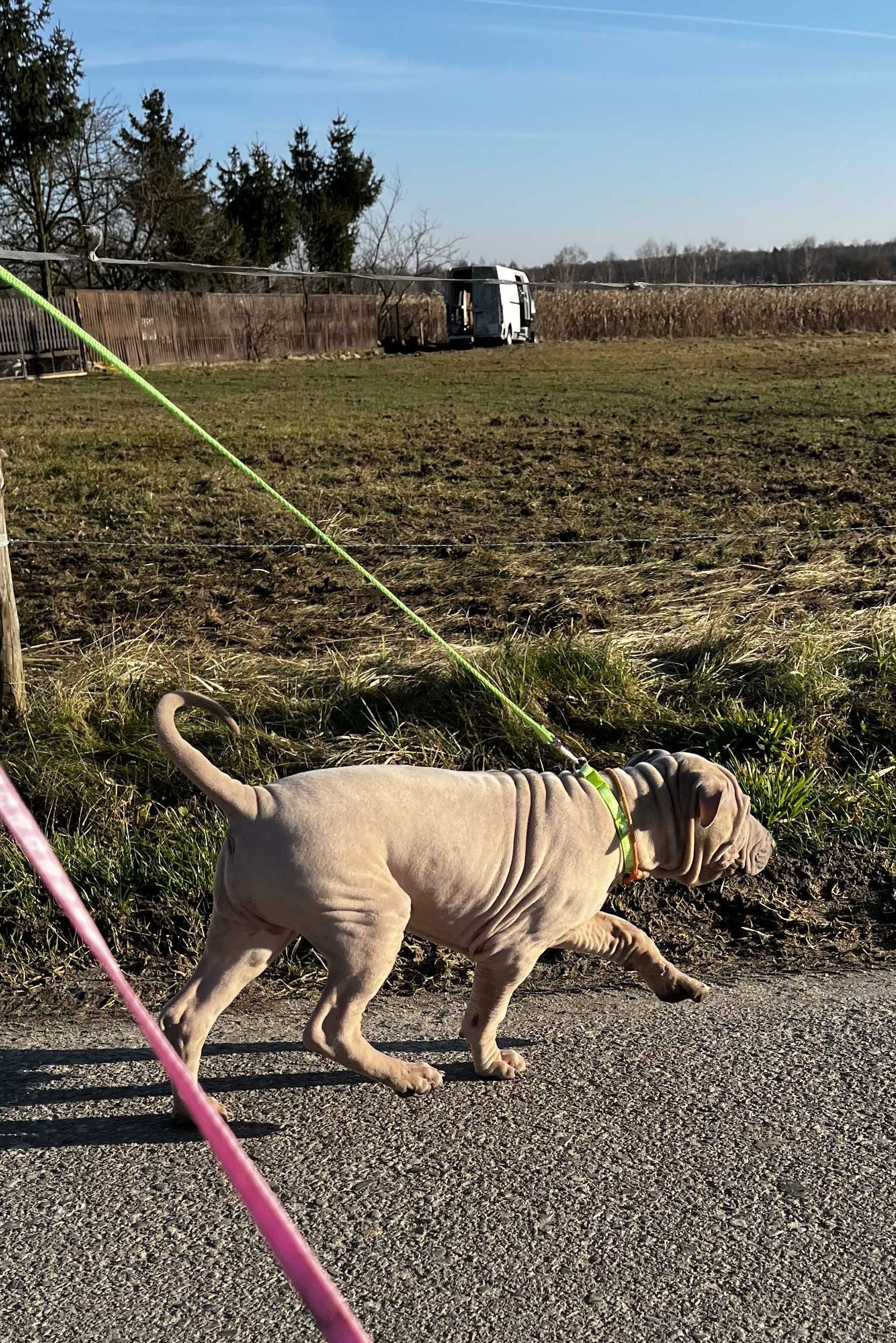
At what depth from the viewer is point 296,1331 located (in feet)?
7.56

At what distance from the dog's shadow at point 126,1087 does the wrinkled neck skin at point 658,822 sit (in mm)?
641

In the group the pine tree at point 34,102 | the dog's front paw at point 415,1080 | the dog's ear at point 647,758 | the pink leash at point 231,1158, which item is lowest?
the dog's front paw at point 415,1080

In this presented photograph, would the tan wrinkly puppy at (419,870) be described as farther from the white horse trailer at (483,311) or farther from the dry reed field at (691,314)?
the dry reed field at (691,314)

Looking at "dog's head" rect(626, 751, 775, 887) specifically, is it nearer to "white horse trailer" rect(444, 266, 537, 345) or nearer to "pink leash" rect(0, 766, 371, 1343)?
"pink leash" rect(0, 766, 371, 1343)

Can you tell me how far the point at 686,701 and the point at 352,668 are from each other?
57.5 inches

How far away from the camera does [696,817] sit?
10.8 feet

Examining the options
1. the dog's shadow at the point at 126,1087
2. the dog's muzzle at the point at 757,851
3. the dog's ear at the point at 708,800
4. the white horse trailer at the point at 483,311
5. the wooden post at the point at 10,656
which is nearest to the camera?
the dog's shadow at the point at 126,1087

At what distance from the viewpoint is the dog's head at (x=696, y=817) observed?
3.30m

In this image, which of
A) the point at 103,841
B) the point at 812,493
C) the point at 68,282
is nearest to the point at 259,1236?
the point at 103,841

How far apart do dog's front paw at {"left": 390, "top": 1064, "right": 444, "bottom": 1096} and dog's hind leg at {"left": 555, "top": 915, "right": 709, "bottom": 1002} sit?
485 millimetres

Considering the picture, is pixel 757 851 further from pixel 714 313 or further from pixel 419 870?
pixel 714 313

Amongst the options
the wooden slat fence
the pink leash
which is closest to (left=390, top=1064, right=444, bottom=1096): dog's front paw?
the pink leash

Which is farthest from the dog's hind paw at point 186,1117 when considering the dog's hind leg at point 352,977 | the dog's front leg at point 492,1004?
the dog's front leg at point 492,1004

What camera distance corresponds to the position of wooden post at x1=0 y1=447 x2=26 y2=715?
4906 mm
